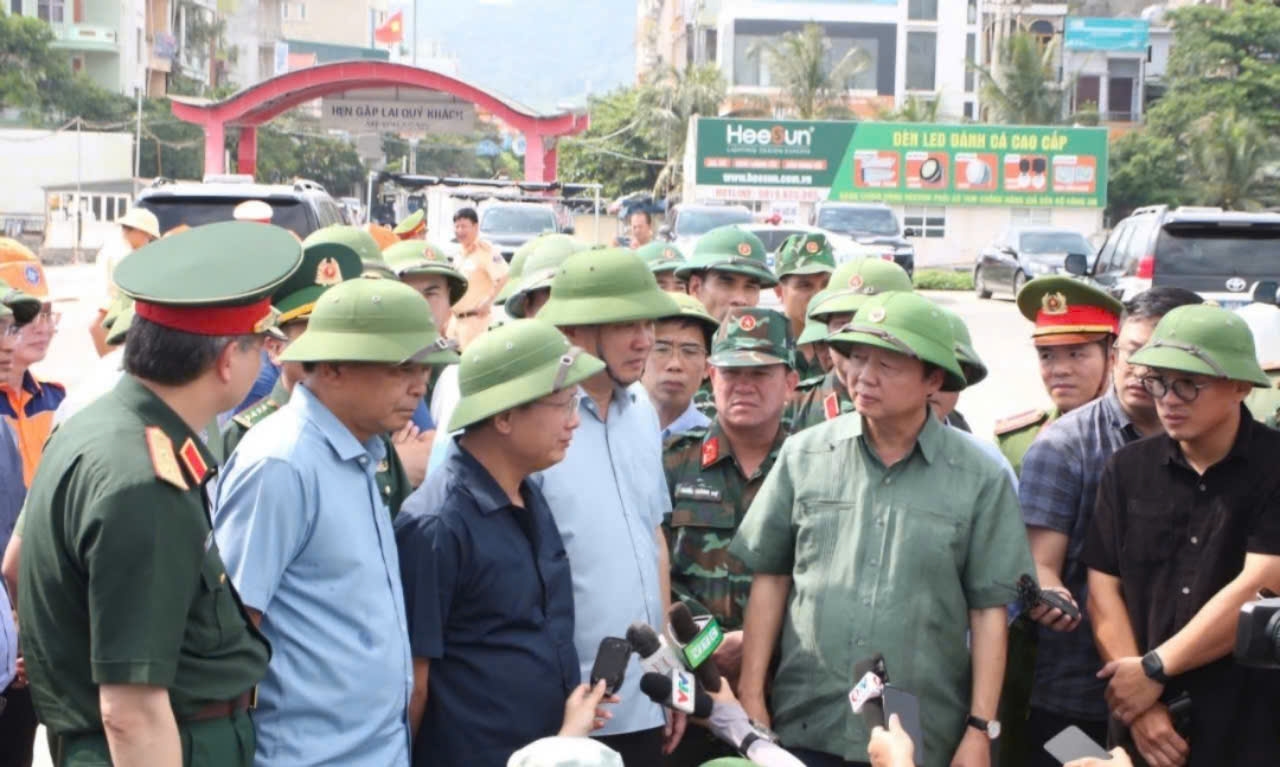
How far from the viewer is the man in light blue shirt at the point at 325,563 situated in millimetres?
3311

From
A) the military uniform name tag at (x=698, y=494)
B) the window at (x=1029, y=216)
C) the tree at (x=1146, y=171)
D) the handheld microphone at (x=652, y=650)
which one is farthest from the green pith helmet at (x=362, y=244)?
the tree at (x=1146, y=171)

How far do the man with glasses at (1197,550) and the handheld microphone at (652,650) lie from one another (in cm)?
149

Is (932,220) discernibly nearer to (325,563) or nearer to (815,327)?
(815,327)

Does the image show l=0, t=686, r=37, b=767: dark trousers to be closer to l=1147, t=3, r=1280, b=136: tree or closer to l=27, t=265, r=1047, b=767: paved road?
l=27, t=265, r=1047, b=767: paved road

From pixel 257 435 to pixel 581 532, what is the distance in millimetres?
972

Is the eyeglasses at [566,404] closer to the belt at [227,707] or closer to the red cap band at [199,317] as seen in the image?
the red cap band at [199,317]

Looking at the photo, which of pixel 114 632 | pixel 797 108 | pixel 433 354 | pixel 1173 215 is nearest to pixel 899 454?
pixel 433 354

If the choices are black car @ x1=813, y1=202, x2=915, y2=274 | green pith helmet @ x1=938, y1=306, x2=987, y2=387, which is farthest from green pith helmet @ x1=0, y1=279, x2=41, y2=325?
black car @ x1=813, y1=202, x2=915, y2=274

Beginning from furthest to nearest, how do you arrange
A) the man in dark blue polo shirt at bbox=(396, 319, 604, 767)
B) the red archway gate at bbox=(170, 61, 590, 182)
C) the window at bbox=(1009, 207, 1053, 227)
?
the window at bbox=(1009, 207, 1053, 227)
the red archway gate at bbox=(170, 61, 590, 182)
the man in dark blue polo shirt at bbox=(396, 319, 604, 767)

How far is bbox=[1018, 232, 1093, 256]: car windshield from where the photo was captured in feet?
97.8

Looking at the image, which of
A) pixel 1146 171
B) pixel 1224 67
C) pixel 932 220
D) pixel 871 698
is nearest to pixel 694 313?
pixel 871 698

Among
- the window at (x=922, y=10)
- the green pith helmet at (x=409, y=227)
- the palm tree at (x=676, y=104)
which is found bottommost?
the green pith helmet at (x=409, y=227)

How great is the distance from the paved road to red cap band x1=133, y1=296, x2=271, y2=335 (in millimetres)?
3793

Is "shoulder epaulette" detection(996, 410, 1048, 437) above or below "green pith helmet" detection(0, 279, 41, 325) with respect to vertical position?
below
